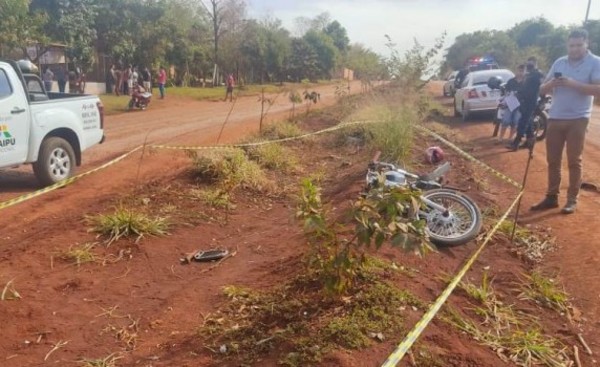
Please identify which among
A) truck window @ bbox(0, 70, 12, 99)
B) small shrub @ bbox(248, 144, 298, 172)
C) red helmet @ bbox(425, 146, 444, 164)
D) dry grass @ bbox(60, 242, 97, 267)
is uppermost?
truck window @ bbox(0, 70, 12, 99)

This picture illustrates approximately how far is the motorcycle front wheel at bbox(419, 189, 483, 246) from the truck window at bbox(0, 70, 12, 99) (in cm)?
517

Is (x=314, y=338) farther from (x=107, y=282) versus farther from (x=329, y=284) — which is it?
(x=107, y=282)

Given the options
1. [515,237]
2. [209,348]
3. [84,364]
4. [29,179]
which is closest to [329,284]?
[209,348]

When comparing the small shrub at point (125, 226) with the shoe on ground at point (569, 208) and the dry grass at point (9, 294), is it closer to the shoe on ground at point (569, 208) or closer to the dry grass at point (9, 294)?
the dry grass at point (9, 294)

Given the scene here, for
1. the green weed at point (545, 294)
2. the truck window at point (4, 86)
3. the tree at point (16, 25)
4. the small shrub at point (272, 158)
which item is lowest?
the green weed at point (545, 294)

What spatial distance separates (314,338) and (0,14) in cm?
1690

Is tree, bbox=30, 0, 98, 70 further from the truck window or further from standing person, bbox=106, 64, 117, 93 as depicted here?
the truck window

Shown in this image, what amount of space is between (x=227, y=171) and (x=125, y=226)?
7.00 ft

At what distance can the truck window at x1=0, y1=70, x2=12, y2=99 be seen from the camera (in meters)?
6.70

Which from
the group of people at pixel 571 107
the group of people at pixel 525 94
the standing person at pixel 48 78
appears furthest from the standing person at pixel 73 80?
the group of people at pixel 571 107

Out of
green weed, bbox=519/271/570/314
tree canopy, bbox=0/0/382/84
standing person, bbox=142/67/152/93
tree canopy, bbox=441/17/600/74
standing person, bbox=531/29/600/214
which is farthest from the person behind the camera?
tree canopy, bbox=441/17/600/74

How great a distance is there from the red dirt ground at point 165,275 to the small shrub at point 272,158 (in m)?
1.26

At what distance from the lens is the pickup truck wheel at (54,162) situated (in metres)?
7.21

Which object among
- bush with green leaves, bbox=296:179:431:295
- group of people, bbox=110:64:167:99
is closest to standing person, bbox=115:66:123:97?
group of people, bbox=110:64:167:99
